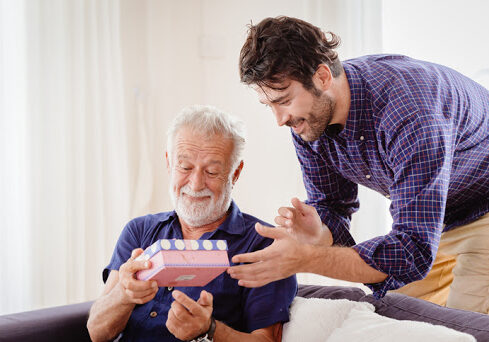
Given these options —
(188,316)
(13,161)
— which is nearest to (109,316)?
(188,316)

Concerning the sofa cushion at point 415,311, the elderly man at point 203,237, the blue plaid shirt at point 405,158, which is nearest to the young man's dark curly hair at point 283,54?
the blue plaid shirt at point 405,158

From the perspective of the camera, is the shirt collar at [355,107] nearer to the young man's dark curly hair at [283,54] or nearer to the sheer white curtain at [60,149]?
the young man's dark curly hair at [283,54]

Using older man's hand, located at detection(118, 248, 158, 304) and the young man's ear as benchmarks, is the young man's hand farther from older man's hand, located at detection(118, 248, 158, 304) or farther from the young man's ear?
older man's hand, located at detection(118, 248, 158, 304)

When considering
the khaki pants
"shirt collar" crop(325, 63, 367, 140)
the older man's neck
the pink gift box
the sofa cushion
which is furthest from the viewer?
the older man's neck

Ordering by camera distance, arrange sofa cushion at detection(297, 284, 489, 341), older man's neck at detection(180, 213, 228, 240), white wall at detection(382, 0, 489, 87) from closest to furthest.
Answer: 1. sofa cushion at detection(297, 284, 489, 341)
2. older man's neck at detection(180, 213, 228, 240)
3. white wall at detection(382, 0, 489, 87)

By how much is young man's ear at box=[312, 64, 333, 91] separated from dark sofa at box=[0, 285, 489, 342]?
75 centimetres

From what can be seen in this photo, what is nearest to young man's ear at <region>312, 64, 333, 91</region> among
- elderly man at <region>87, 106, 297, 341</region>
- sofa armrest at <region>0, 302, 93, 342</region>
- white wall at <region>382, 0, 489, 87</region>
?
elderly man at <region>87, 106, 297, 341</region>

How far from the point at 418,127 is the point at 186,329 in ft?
2.79

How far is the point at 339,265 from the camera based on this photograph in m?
1.52

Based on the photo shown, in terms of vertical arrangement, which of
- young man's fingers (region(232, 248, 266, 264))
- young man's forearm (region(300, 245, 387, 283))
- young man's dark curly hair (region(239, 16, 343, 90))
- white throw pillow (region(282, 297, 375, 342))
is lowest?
white throw pillow (region(282, 297, 375, 342))

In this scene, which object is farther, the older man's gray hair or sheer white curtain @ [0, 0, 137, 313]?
sheer white curtain @ [0, 0, 137, 313]

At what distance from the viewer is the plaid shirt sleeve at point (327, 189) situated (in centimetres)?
213

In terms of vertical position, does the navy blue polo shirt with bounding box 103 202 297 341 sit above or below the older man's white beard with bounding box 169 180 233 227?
below

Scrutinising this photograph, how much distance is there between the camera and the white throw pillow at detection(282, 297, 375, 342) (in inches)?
72.1
